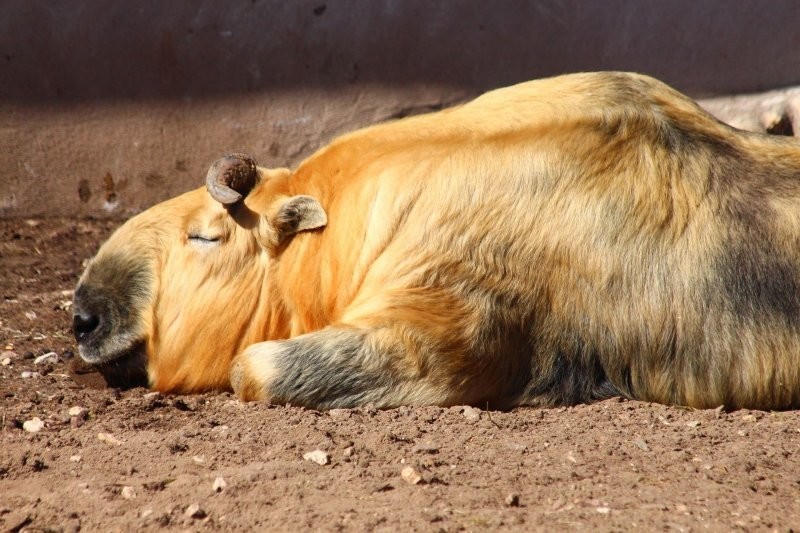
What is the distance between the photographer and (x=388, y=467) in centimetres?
317

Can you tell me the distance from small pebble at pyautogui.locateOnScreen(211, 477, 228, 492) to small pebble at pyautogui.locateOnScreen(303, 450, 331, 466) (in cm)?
29

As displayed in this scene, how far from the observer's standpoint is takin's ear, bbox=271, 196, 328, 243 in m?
4.13

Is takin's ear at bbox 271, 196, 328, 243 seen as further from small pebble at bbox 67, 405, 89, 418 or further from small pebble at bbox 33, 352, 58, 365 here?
small pebble at bbox 33, 352, 58, 365

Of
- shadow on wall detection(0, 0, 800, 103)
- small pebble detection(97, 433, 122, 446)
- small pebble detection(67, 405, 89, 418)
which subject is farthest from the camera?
shadow on wall detection(0, 0, 800, 103)

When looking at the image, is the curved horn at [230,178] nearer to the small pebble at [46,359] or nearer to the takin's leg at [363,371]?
the takin's leg at [363,371]

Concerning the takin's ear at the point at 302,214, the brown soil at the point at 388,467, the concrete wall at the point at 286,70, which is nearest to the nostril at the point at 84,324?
the brown soil at the point at 388,467

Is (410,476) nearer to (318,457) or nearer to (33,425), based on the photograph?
(318,457)

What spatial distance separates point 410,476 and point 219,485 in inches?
20.3

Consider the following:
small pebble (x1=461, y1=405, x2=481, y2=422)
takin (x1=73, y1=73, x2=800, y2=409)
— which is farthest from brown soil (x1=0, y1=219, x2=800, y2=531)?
takin (x1=73, y1=73, x2=800, y2=409)

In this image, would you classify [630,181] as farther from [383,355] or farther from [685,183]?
[383,355]

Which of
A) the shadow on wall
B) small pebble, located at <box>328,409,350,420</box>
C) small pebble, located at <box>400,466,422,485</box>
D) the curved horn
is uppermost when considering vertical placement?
the shadow on wall

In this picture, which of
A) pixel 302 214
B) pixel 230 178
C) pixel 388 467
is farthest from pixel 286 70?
pixel 388 467

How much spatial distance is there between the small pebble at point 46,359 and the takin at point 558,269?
1093 mm

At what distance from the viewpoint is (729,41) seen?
6.43 metres
